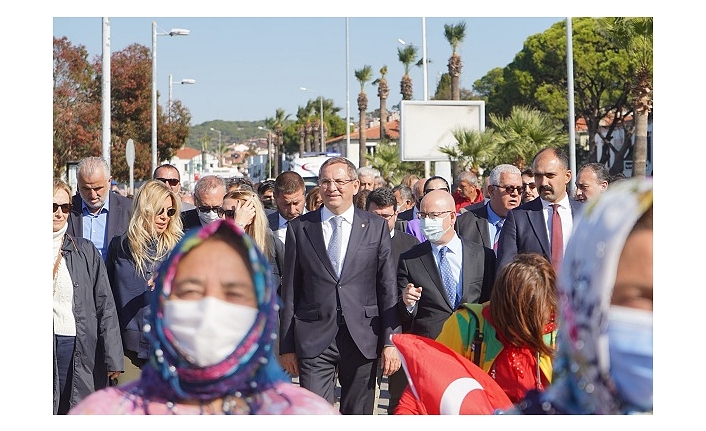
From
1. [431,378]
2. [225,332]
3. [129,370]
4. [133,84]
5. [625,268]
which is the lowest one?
[129,370]

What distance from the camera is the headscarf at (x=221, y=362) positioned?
2451 mm

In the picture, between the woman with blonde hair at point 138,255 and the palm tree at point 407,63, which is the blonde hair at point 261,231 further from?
the palm tree at point 407,63

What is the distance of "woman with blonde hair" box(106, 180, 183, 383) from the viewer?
6492 mm

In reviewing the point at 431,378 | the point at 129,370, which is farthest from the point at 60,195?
the point at 431,378

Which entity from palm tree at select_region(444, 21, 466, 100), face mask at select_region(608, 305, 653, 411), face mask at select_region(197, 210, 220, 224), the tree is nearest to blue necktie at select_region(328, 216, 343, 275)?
face mask at select_region(197, 210, 220, 224)

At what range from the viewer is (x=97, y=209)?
24.7 ft

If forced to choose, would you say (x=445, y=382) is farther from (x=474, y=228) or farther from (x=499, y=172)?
(x=499, y=172)

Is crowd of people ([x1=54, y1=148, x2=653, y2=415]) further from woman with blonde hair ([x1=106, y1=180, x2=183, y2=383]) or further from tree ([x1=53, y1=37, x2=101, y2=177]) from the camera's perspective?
tree ([x1=53, y1=37, x2=101, y2=177])

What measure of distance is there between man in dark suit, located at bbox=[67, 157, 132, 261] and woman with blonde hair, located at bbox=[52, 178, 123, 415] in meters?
1.23

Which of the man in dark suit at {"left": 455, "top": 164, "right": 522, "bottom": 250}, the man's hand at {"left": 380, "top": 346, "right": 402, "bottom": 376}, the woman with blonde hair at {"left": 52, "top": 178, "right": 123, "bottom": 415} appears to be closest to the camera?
the woman with blonde hair at {"left": 52, "top": 178, "right": 123, "bottom": 415}

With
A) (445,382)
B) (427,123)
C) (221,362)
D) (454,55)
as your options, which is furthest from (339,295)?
(454,55)
